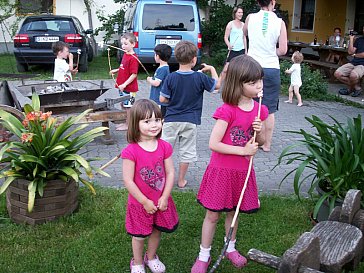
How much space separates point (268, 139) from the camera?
6.60 meters

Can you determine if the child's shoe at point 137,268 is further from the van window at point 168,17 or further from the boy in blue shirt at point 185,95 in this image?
the van window at point 168,17

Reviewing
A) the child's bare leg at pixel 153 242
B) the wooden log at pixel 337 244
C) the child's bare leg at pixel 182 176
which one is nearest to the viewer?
the wooden log at pixel 337 244

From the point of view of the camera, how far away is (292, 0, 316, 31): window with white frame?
758 inches

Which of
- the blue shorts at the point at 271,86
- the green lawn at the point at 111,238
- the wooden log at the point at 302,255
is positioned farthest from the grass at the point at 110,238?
the blue shorts at the point at 271,86

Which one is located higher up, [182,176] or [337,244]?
[337,244]

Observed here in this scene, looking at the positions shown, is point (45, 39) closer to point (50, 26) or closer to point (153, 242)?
point (50, 26)

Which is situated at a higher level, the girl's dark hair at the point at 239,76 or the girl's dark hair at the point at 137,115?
the girl's dark hair at the point at 239,76

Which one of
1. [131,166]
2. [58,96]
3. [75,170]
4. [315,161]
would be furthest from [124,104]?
[131,166]

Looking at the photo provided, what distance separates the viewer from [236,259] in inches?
143

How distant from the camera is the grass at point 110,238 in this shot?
3.63 m

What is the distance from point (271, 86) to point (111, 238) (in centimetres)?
306

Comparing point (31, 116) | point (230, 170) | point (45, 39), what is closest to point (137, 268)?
point (230, 170)

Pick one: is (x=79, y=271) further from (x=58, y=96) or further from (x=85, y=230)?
(x=58, y=96)

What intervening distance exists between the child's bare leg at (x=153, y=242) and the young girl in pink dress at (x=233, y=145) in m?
0.31
